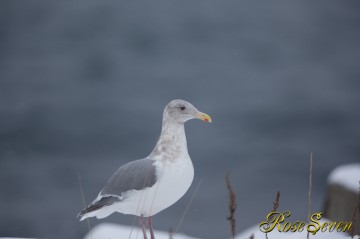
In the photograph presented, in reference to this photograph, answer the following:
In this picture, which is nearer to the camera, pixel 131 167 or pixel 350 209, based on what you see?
pixel 131 167

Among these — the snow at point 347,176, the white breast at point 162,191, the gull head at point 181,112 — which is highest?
the snow at point 347,176

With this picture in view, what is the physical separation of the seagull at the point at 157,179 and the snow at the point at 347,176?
22.2 ft

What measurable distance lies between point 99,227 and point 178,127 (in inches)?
170

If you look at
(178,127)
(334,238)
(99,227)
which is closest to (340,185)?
(99,227)

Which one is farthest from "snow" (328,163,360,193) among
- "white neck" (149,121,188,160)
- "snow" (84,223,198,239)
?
"white neck" (149,121,188,160)

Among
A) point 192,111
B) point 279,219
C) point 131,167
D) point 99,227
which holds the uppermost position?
point 99,227

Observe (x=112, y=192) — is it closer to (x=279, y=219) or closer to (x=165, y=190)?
(x=165, y=190)

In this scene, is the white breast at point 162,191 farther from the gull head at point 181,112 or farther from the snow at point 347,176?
the snow at point 347,176

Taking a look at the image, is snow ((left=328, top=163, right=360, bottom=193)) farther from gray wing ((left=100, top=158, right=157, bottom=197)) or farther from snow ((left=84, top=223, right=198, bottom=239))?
gray wing ((left=100, top=158, right=157, bottom=197))

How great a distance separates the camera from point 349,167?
37.1ft

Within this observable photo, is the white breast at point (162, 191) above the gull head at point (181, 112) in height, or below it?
below

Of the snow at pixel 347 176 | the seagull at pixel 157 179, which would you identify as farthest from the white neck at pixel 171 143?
the snow at pixel 347 176

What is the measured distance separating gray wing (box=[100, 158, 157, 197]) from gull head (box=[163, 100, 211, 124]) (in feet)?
1.29

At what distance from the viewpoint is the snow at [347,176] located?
1073 centimetres
